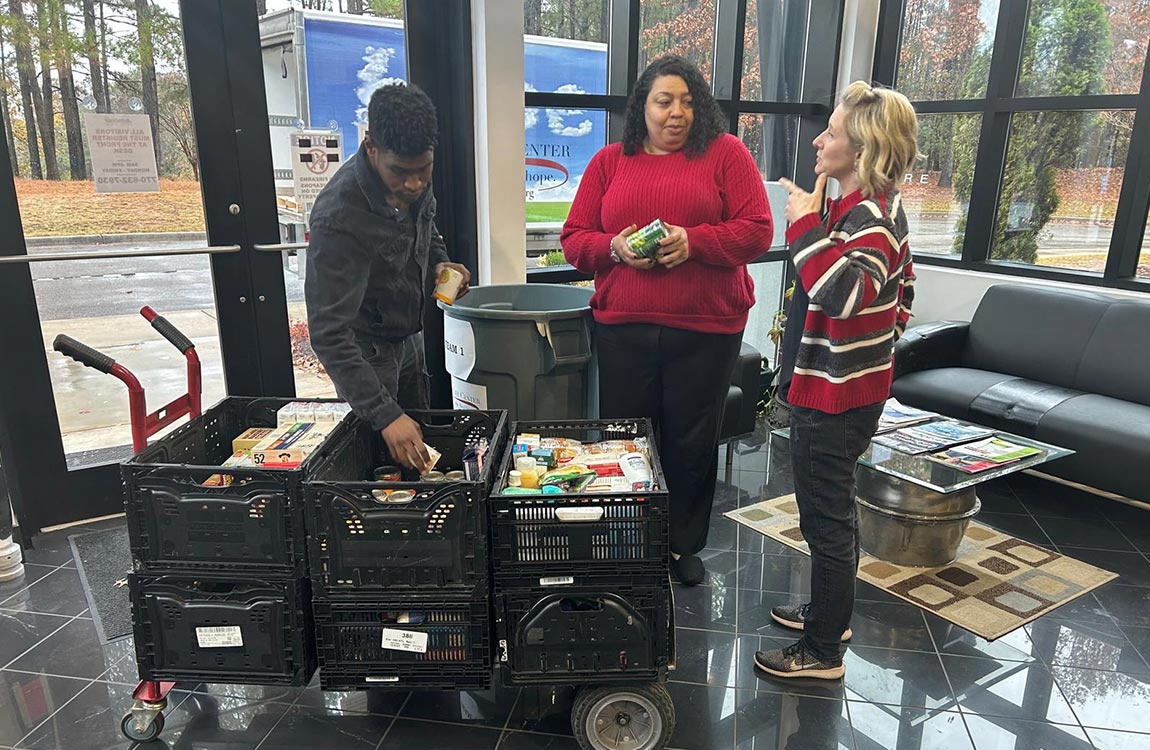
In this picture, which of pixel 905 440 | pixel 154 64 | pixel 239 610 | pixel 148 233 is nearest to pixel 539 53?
pixel 154 64

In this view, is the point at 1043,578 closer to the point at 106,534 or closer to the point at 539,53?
the point at 539,53

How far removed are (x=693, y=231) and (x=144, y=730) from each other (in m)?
1.88

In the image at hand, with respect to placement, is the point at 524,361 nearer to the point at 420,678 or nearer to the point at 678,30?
the point at 420,678

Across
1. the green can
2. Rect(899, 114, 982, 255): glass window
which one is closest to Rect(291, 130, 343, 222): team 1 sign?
the green can

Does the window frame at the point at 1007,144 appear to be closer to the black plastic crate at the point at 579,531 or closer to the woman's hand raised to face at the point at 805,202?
the woman's hand raised to face at the point at 805,202

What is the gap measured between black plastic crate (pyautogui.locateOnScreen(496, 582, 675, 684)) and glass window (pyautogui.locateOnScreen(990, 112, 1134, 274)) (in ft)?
11.0

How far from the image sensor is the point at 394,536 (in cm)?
161

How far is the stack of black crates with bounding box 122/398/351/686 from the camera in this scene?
64.0 inches

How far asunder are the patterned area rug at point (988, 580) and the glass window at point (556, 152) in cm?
171

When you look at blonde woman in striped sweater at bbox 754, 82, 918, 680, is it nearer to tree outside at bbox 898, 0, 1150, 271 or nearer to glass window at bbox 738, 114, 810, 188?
tree outside at bbox 898, 0, 1150, 271

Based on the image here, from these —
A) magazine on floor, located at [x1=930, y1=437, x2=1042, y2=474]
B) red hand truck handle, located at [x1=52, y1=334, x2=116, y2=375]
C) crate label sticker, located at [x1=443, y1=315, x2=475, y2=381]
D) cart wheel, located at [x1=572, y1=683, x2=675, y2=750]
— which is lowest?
cart wheel, located at [x1=572, y1=683, x2=675, y2=750]

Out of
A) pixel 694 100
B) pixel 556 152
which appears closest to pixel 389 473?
pixel 694 100

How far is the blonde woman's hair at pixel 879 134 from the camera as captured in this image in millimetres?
1670

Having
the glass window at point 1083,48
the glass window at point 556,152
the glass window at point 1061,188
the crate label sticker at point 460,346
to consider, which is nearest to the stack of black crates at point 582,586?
the crate label sticker at point 460,346
